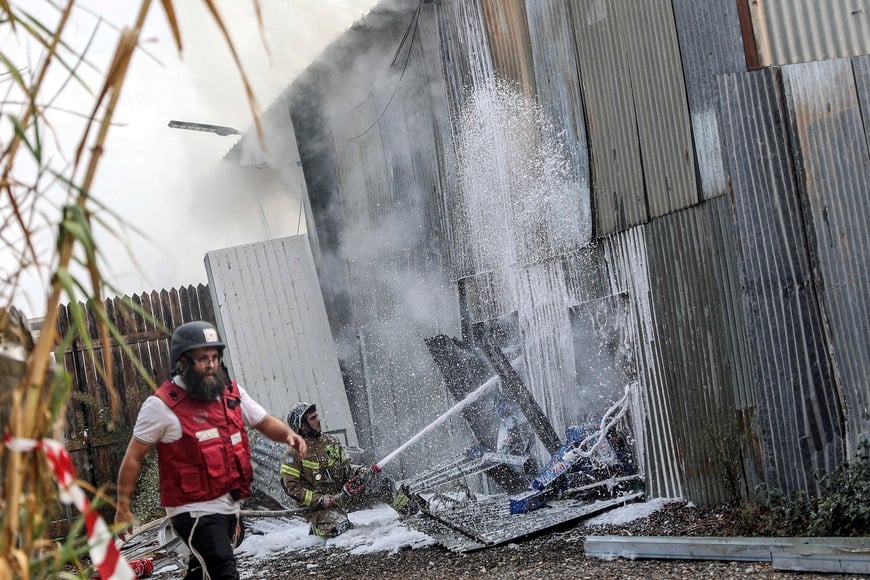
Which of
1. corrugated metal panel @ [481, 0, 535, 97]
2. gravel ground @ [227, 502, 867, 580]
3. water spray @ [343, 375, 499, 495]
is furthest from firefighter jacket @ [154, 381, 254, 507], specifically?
corrugated metal panel @ [481, 0, 535, 97]

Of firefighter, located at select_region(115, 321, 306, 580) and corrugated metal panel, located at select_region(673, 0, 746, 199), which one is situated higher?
corrugated metal panel, located at select_region(673, 0, 746, 199)

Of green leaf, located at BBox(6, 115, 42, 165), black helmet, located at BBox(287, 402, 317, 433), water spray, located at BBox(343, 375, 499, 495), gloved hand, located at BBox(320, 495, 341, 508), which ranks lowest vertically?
gloved hand, located at BBox(320, 495, 341, 508)

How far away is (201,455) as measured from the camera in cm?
527

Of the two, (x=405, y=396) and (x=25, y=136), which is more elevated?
(x=25, y=136)

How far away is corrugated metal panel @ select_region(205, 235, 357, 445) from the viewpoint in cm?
1367

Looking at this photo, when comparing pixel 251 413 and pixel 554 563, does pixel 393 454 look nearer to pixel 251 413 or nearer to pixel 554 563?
pixel 554 563

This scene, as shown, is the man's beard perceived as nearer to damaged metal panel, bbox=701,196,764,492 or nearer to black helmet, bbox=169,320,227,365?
black helmet, bbox=169,320,227,365

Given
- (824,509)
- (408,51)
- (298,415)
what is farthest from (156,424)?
(408,51)

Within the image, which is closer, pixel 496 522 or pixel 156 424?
pixel 156 424

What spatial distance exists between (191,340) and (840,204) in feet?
12.9

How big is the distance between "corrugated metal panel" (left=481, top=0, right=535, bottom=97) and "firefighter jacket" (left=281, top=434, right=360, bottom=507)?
3947 mm

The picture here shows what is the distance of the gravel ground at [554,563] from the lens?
548 centimetres

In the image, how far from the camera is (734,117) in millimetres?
6125

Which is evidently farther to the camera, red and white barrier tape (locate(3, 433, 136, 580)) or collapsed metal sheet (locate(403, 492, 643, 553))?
collapsed metal sheet (locate(403, 492, 643, 553))
